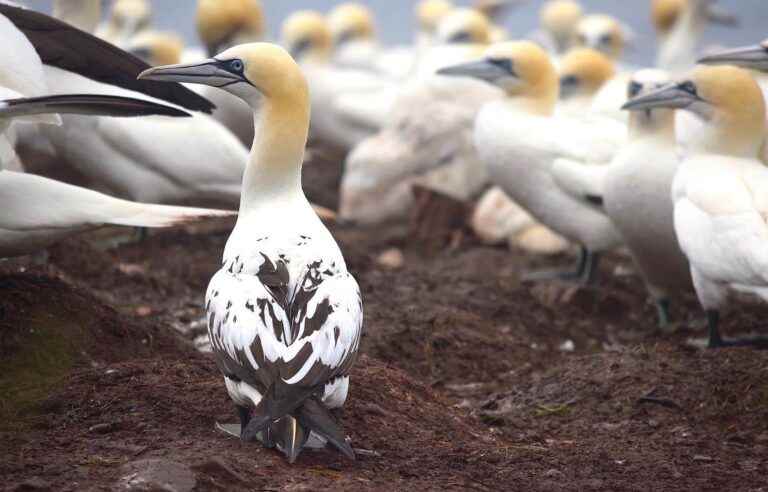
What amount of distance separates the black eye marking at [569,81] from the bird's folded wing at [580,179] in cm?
281

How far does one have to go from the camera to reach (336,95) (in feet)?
45.4

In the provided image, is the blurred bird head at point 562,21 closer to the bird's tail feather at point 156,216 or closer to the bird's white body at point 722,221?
the bird's white body at point 722,221

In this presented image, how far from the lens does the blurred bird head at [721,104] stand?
23.3 ft

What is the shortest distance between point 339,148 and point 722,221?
8.71 meters

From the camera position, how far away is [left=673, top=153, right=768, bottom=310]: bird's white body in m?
6.10

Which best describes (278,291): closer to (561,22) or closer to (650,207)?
(650,207)

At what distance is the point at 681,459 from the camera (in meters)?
5.07

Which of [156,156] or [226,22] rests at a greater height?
[226,22]

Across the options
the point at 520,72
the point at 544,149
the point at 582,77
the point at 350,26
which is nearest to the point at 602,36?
the point at 582,77

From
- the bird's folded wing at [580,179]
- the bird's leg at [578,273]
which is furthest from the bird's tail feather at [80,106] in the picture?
the bird's leg at [578,273]

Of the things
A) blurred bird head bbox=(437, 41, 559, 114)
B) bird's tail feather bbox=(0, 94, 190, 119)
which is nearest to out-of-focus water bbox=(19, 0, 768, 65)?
blurred bird head bbox=(437, 41, 559, 114)

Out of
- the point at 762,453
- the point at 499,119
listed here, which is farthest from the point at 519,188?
the point at 762,453

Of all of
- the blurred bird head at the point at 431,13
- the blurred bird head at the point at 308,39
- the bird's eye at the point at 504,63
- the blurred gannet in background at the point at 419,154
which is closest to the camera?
the bird's eye at the point at 504,63

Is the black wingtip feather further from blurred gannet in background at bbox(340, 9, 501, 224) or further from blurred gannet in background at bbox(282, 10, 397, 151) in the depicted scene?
blurred gannet in background at bbox(282, 10, 397, 151)
